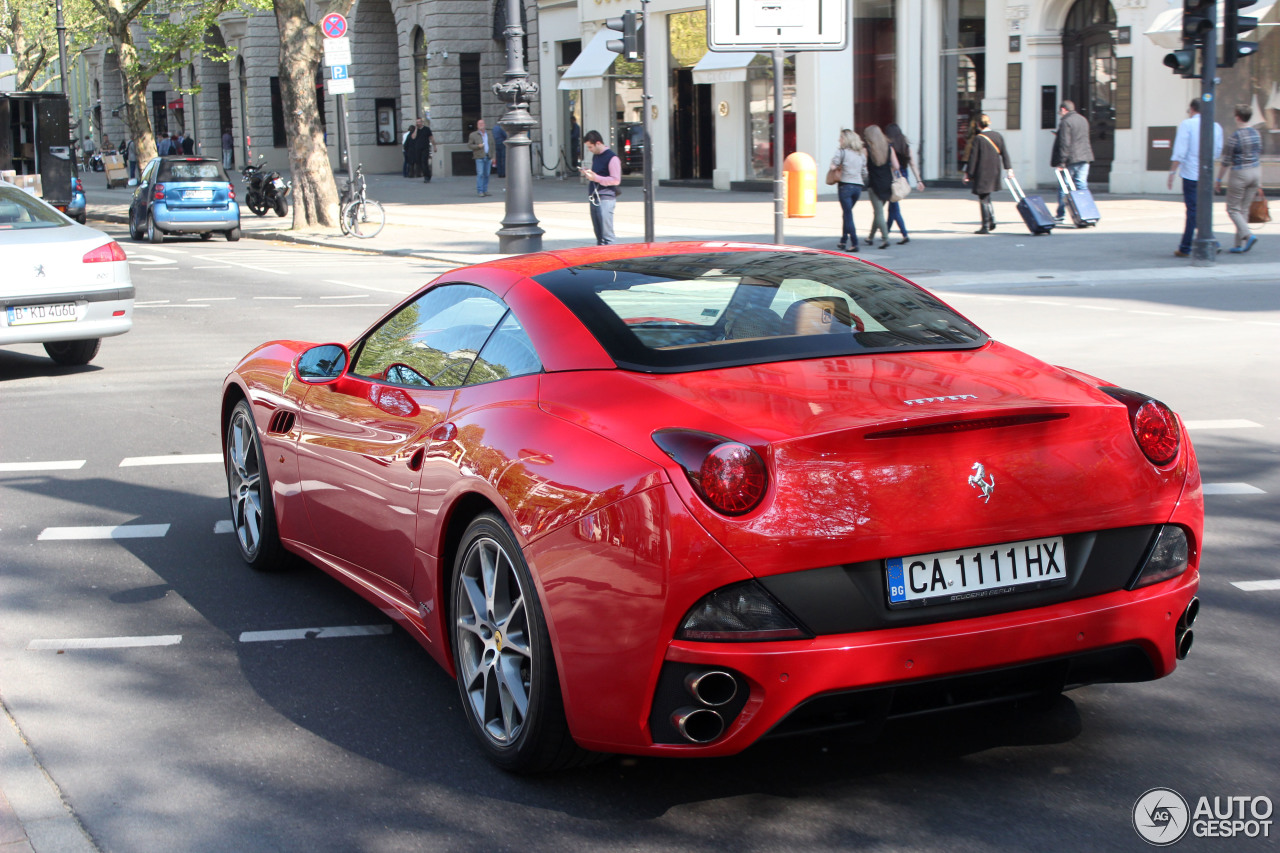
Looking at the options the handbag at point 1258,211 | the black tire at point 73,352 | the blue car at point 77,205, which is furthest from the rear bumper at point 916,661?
the blue car at point 77,205

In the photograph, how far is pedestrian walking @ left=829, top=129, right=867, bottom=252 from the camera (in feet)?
65.2

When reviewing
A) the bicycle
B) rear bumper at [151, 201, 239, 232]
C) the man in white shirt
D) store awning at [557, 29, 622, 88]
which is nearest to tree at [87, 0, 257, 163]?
store awning at [557, 29, 622, 88]

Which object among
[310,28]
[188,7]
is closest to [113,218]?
[310,28]

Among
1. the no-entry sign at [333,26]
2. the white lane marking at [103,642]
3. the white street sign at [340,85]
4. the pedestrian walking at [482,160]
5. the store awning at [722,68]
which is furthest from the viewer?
the pedestrian walking at [482,160]

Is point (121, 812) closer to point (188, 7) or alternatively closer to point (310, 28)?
point (310, 28)

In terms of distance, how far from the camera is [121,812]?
3.61 m

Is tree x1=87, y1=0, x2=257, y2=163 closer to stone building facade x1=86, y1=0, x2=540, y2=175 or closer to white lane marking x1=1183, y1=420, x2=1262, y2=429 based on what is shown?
stone building facade x1=86, y1=0, x2=540, y2=175

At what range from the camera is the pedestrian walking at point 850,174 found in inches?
782

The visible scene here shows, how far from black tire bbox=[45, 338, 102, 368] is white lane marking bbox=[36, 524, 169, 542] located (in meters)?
6.04

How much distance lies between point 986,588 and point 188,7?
154 feet

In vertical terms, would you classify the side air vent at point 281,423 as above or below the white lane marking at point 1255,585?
above

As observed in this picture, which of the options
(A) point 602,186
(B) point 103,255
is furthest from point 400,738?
(A) point 602,186

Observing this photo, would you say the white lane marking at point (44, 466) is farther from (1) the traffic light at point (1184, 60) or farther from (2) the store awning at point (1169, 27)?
(2) the store awning at point (1169, 27)

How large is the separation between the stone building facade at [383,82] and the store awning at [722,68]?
421 inches
